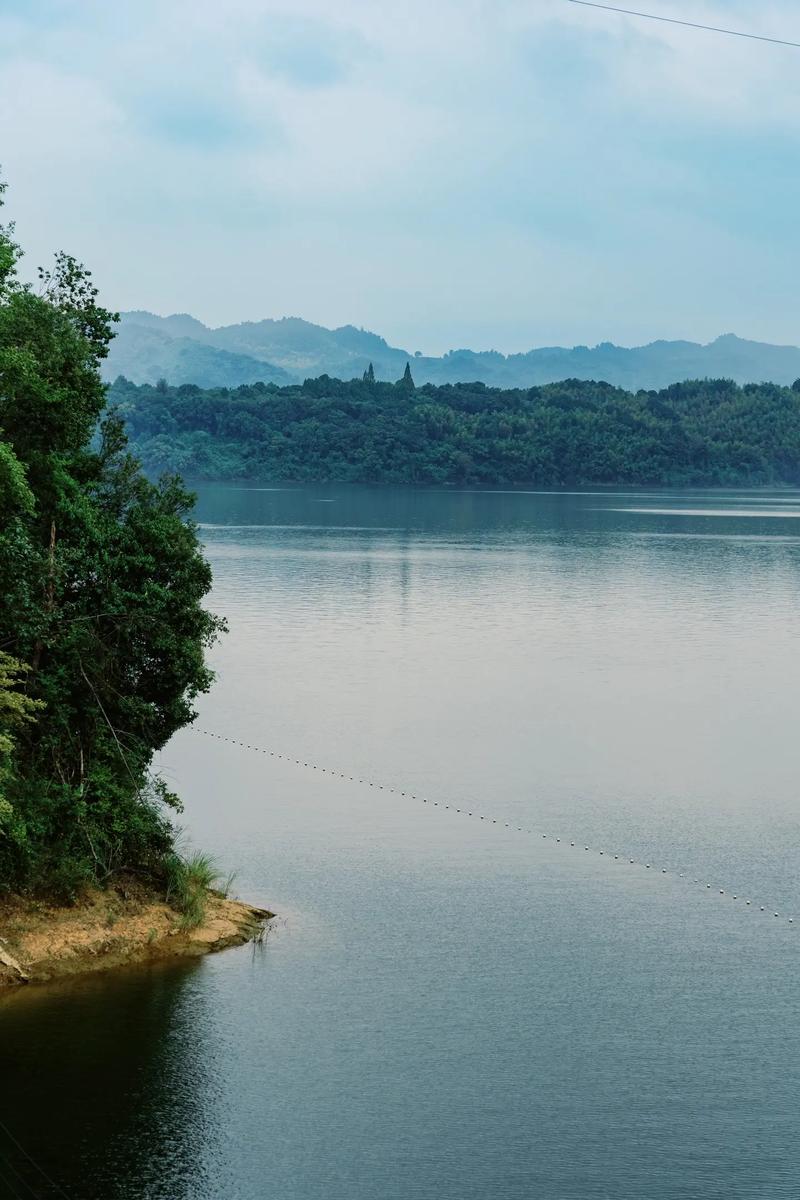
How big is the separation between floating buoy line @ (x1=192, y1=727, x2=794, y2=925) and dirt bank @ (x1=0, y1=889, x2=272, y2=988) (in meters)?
9.23

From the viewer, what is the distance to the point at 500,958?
85.9 ft

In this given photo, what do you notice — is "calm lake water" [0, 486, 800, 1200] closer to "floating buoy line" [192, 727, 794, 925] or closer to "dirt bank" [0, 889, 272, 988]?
"floating buoy line" [192, 727, 794, 925]

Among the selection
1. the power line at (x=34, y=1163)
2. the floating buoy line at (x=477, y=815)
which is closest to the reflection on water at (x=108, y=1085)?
the power line at (x=34, y=1163)

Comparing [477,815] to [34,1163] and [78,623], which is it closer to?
[78,623]

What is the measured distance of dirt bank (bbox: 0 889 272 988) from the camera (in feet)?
79.7

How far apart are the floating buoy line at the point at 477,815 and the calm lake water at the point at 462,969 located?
0.71 feet

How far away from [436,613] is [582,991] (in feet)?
170

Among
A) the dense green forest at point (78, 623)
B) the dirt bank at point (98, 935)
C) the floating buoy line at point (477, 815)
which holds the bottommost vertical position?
the floating buoy line at point (477, 815)

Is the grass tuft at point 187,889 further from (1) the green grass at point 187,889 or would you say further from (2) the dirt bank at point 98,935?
(2) the dirt bank at point 98,935

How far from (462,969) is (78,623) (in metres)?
9.02

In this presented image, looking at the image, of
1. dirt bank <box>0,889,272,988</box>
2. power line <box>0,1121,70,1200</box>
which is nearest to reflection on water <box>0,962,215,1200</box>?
power line <box>0,1121,70,1200</box>

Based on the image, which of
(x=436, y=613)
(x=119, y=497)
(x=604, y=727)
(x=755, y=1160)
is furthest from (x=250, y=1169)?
(x=436, y=613)

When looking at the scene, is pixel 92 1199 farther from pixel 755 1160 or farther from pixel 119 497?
pixel 119 497

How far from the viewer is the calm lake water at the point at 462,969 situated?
63.7 ft
